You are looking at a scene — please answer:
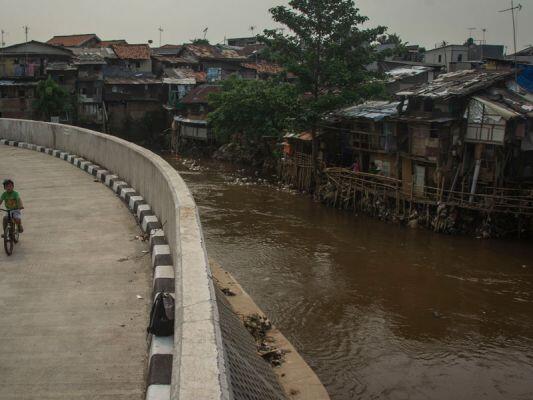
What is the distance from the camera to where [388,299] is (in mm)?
16297

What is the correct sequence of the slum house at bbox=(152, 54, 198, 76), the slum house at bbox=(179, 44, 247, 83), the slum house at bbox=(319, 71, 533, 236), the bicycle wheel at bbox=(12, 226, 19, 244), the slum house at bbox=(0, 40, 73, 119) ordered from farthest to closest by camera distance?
the slum house at bbox=(179, 44, 247, 83), the slum house at bbox=(152, 54, 198, 76), the slum house at bbox=(0, 40, 73, 119), the slum house at bbox=(319, 71, 533, 236), the bicycle wheel at bbox=(12, 226, 19, 244)

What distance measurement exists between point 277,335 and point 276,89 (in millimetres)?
23908

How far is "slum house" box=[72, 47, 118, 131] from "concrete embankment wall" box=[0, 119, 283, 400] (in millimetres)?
39475

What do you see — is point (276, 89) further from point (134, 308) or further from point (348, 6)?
point (134, 308)

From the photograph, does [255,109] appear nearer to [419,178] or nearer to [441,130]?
[419,178]

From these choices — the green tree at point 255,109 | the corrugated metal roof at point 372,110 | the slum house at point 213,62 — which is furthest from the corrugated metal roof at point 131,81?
the corrugated metal roof at point 372,110

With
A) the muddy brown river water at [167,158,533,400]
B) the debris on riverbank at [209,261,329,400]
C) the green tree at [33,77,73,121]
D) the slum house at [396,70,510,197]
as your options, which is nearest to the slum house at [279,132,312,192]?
the muddy brown river water at [167,158,533,400]

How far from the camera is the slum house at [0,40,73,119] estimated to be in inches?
1909

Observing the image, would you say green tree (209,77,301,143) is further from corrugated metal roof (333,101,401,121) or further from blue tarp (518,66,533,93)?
blue tarp (518,66,533,93)

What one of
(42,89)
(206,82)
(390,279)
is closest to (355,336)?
(390,279)

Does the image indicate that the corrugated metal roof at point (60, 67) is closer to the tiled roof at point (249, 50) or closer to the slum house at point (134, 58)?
the slum house at point (134, 58)

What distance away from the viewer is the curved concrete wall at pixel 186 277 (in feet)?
10.8

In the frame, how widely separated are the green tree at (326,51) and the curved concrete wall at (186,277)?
16.5m

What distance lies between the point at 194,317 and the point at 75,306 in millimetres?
2506
